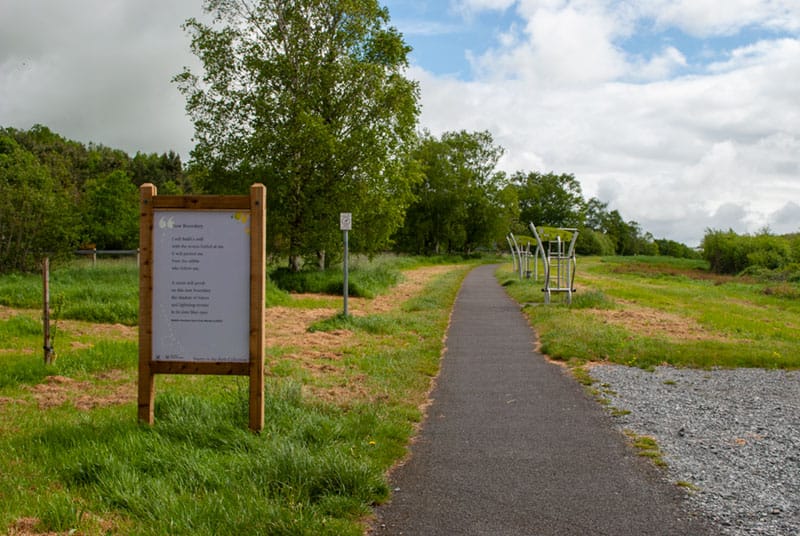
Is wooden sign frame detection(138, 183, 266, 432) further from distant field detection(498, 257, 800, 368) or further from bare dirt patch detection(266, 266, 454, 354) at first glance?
distant field detection(498, 257, 800, 368)

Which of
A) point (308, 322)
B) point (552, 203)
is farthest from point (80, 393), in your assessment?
point (552, 203)

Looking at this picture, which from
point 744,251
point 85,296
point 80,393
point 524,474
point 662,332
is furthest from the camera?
A: point 744,251

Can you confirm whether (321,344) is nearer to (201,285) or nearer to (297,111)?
(201,285)

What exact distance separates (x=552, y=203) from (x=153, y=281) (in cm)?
11425

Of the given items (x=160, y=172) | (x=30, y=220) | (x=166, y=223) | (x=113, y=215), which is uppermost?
(x=160, y=172)

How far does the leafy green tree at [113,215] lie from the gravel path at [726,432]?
202ft

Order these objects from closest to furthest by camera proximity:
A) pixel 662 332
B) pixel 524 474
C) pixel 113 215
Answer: pixel 524 474 < pixel 662 332 < pixel 113 215

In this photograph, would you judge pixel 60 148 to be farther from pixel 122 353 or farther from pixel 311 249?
pixel 122 353

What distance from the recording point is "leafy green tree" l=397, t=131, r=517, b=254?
73.6m

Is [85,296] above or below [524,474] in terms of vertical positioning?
above

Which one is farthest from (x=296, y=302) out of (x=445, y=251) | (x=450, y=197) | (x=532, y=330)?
(x=445, y=251)

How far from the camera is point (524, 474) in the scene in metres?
5.34

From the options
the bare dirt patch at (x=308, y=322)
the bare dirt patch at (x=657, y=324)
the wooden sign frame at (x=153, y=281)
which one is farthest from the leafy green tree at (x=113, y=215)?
the wooden sign frame at (x=153, y=281)

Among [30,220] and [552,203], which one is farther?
[552,203]
